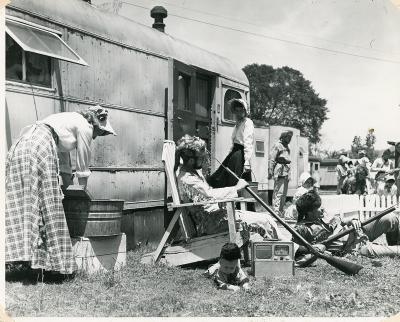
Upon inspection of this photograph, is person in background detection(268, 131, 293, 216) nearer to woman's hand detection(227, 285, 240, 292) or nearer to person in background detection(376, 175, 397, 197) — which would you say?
person in background detection(376, 175, 397, 197)

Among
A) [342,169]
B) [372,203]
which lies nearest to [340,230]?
[372,203]

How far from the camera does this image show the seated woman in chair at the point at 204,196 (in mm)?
5543

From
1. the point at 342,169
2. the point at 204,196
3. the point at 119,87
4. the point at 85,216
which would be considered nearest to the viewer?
the point at 85,216

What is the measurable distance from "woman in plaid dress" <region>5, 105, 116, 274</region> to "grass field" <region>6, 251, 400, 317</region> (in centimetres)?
27

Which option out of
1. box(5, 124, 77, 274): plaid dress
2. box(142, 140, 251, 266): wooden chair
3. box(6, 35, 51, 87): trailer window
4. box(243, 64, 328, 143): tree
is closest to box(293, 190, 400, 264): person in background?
box(142, 140, 251, 266): wooden chair

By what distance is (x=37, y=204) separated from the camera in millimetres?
4609

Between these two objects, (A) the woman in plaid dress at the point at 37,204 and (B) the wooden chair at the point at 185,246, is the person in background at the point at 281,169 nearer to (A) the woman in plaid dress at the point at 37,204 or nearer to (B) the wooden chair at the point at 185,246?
(B) the wooden chair at the point at 185,246

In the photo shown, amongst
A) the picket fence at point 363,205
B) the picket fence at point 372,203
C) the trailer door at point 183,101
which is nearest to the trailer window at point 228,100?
the trailer door at point 183,101

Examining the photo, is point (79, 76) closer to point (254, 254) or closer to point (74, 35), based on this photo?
point (74, 35)

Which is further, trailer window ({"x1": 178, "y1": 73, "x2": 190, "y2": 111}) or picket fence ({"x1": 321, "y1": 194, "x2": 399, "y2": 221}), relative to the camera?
picket fence ({"x1": 321, "y1": 194, "x2": 399, "y2": 221})

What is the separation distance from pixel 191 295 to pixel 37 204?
1.66 m

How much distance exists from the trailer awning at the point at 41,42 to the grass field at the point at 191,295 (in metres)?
2.26

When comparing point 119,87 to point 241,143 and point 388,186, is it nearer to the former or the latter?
point 241,143

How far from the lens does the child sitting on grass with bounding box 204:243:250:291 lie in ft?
15.1
